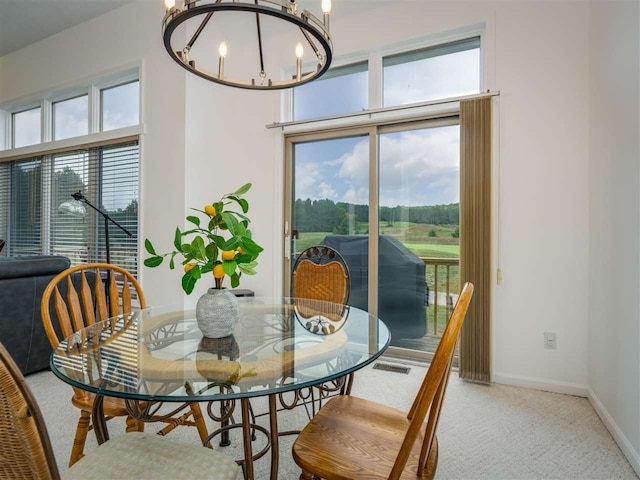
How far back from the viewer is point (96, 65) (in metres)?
3.91

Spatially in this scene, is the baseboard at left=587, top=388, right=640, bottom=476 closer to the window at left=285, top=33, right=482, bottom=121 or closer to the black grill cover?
the black grill cover

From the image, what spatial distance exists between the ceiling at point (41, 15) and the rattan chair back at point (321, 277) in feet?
11.3

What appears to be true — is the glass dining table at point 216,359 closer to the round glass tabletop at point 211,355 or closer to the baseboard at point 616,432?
the round glass tabletop at point 211,355

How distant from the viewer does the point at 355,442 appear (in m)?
1.11

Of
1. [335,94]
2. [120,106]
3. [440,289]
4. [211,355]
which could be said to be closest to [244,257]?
[211,355]

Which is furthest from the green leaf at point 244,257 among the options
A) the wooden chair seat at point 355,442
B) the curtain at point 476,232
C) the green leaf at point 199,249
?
the curtain at point 476,232

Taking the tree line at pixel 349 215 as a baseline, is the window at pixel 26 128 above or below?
above

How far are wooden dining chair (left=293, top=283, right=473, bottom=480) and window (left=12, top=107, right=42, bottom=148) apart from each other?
542 centimetres

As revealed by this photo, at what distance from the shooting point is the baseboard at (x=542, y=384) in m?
2.36

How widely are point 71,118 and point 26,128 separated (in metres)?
0.98

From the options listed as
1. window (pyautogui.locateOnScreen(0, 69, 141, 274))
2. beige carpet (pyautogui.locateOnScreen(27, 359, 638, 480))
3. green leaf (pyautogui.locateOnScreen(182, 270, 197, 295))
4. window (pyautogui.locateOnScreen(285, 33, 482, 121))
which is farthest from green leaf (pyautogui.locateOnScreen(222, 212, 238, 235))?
window (pyautogui.locateOnScreen(0, 69, 141, 274))

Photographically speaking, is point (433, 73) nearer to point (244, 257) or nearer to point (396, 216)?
point (396, 216)

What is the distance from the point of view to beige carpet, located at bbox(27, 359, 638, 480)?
162 centimetres

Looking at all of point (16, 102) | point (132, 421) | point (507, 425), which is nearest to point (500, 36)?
point (507, 425)
